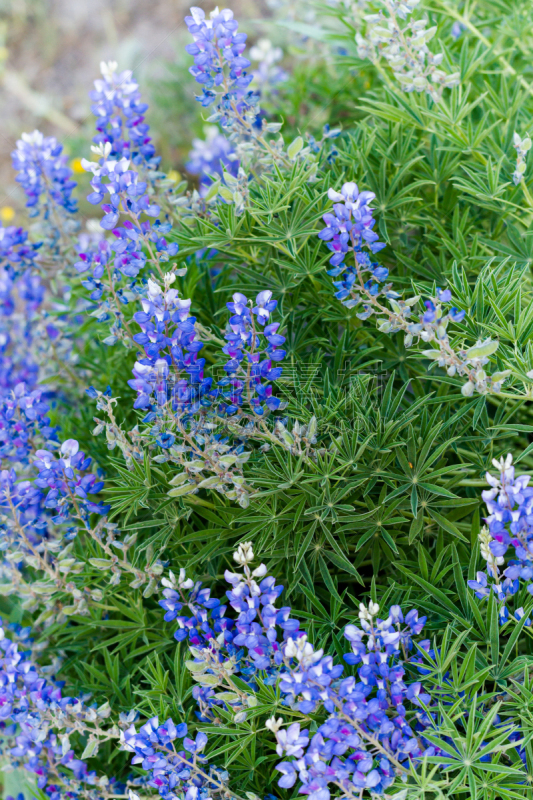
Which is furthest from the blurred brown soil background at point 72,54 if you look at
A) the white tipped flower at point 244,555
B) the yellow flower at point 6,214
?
the white tipped flower at point 244,555

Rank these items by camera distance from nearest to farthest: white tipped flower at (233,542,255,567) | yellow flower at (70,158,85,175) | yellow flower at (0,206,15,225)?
white tipped flower at (233,542,255,567)
yellow flower at (70,158,85,175)
yellow flower at (0,206,15,225)

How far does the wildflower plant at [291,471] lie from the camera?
70.5 inches

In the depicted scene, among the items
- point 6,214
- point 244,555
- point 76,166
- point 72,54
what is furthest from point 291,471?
point 72,54

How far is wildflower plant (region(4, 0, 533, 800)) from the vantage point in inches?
70.5

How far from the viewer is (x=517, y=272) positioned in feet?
7.01

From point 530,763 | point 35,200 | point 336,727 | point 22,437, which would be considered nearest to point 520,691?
point 530,763

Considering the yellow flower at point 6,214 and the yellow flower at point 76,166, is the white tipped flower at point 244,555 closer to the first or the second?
the yellow flower at point 76,166

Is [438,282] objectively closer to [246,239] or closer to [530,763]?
[246,239]

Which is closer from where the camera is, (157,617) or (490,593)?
(490,593)

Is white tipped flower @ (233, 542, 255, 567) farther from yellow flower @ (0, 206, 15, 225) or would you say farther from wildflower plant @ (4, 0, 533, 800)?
yellow flower @ (0, 206, 15, 225)

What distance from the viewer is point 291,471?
2037 mm

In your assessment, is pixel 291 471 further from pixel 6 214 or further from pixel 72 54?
pixel 72 54

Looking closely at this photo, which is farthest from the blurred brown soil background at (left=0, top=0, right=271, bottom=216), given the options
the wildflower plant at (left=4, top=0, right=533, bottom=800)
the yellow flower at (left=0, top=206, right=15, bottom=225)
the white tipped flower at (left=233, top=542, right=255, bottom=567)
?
the white tipped flower at (left=233, top=542, right=255, bottom=567)

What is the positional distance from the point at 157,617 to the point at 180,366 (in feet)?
3.32
